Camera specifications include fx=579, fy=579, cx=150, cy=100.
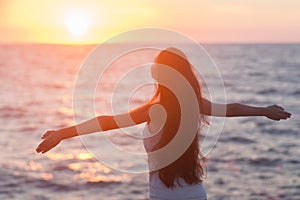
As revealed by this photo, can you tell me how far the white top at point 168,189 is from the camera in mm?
3846

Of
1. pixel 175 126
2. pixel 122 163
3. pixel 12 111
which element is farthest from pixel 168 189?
pixel 12 111

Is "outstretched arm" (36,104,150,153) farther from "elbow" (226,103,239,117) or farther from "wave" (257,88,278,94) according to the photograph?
"wave" (257,88,278,94)

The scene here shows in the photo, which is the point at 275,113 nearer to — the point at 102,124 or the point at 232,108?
the point at 232,108

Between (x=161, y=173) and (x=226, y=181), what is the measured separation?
10800 mm

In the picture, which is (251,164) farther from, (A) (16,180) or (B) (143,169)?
(A) (16,180)

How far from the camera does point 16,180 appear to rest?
→ 14773mm

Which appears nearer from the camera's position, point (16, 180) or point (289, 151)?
point (16, 180)

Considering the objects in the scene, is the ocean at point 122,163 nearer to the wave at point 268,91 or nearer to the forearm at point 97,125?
the forearm at point 97,125

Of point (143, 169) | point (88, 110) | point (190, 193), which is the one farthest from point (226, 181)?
point (88, 110)

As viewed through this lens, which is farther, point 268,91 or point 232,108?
point 268,91

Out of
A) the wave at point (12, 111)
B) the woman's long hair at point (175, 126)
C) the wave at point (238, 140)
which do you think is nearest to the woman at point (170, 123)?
the woman's long hair at point (175, 126)

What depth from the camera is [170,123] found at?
12.6ft

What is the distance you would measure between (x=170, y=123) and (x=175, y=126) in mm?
53

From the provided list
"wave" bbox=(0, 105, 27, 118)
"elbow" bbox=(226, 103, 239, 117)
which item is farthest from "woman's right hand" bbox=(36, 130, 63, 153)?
"wave" bbox=(0, 105, 27, 118)
